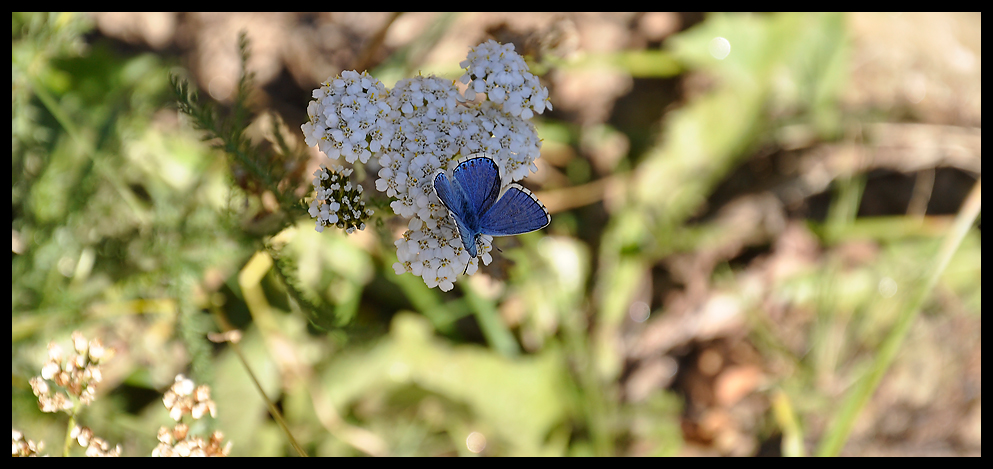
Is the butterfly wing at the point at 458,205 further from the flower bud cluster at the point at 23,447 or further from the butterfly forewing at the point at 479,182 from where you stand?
the flower bud cluster at the point at 23,447

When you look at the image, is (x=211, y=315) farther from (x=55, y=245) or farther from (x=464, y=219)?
(x=464, y=219)

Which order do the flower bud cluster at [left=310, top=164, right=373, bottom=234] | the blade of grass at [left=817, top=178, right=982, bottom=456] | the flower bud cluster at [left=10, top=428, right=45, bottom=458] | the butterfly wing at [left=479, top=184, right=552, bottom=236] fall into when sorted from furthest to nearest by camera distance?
the blade of grass at [left=817, top=178, right=982, bottom=456], the flower bud cluster at [left=10, top=428, right=45, bottom=458], the flower bud cluster at [left=310, top=164, right=373, bottom=234], the butterfly wing at [left=479, top=184, right=552, bottom=236]

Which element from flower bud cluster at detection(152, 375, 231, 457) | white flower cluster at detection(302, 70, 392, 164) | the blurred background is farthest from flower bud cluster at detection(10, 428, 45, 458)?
white flower cluster at detection(302, 70, 392, 164)

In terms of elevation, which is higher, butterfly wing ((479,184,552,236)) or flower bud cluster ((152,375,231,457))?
butterfly wing ((479,184,552,236))

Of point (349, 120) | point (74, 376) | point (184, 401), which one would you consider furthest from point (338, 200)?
point (74, 376)

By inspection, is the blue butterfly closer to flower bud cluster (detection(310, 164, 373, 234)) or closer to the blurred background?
flower bud cluster (detection(310, 164, 373, 234))

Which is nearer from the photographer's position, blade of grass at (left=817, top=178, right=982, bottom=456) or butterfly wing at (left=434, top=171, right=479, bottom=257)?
butterfly wing at (left=434, top=171, right=479, bottom=257)

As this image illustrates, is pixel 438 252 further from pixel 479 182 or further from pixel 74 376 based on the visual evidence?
pixel 74 376

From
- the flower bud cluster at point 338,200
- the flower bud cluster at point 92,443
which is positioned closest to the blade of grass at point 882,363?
the flower bud cluster at point 338,200
